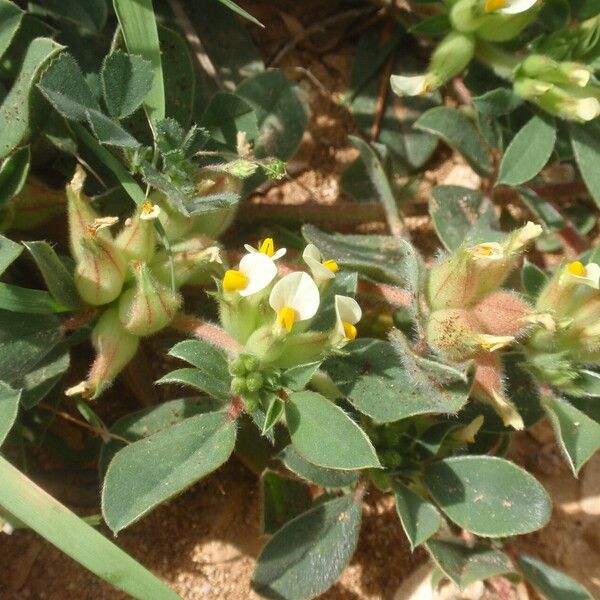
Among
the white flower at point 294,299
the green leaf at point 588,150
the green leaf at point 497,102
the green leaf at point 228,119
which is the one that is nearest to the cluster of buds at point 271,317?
the white flower at point 294,299

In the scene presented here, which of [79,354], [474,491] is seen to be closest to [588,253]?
[474,491]

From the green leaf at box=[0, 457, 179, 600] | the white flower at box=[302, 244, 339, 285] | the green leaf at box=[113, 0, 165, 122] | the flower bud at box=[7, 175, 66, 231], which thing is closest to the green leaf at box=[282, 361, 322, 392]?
the white flower at box=[302, 244, 339, 285]

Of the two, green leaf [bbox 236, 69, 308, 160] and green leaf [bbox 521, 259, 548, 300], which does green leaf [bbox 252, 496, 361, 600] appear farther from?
green leaf [bbox 236, 69, 308, 160]

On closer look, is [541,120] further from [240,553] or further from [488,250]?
[240,553]

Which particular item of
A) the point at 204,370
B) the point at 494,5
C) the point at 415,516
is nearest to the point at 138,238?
the point at 204,370

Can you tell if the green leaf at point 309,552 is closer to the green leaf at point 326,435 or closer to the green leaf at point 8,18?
the green leaf at point 326,435

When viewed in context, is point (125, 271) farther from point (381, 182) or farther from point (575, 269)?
point (575, 269)

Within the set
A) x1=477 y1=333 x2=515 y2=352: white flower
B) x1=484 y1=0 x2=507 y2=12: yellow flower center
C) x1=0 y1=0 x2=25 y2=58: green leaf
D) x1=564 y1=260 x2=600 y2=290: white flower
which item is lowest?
x1=477 y1=333 x2=515 y2=352: white flower
